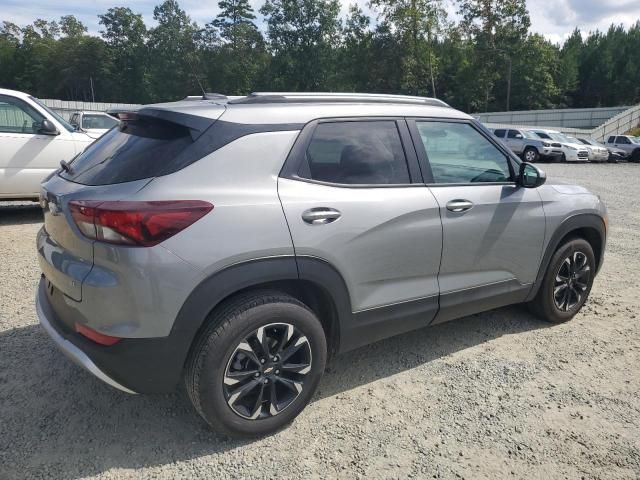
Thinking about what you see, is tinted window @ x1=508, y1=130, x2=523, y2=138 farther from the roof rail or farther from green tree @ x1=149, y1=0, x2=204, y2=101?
green tree @ x1=149, y1=0, x2=204, y2=101

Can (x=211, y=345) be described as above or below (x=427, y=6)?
below

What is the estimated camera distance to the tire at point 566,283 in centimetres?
396

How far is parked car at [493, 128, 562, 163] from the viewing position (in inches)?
952

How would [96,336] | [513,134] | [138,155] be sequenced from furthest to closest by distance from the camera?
[513,134]
[138,155]
[96,336]

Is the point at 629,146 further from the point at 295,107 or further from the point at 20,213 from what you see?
the point at 295,107

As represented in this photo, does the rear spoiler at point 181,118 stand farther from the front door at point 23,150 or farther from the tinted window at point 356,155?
the front door at point 23,150

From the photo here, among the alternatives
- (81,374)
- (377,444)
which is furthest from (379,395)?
(81,374)

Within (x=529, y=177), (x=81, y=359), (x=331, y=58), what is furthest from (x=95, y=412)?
(x=331, y=58)

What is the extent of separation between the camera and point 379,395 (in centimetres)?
309

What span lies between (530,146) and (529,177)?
76.0ft

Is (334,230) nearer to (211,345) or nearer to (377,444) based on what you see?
(211,345)

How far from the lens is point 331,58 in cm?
6481

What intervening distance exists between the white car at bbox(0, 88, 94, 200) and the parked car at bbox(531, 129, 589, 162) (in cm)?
2347

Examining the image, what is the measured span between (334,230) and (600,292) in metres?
3.66
